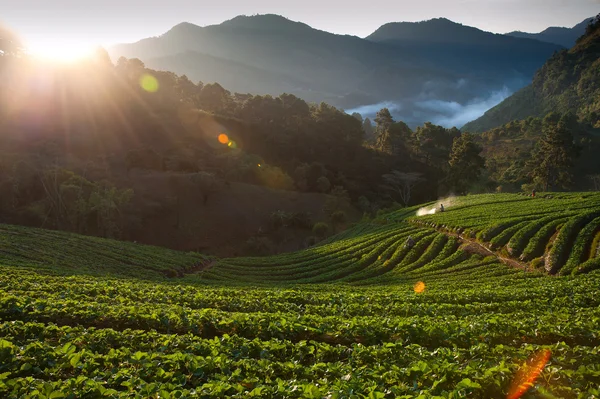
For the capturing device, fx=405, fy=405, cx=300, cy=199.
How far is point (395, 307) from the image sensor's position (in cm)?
1653

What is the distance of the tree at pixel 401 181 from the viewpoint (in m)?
99.3

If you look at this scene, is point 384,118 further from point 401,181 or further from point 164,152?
point 164,152

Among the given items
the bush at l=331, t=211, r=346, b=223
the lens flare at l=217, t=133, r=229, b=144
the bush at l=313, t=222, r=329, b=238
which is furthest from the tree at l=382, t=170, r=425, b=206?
the lens flare at l=217, t=133, r=229, b=144

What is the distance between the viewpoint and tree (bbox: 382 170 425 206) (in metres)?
99.3

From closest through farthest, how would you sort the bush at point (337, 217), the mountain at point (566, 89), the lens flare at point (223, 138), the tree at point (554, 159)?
the tree at point (554, 159), the bush at point (337, 217), the lens flare at point (223, 138), the mountain at point (566, 89)

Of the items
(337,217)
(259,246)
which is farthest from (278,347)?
(337,217)

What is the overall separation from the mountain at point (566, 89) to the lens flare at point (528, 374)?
5796 inches

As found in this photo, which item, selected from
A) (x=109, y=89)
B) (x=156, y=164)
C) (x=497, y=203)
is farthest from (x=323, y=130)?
(x=497, y=203)

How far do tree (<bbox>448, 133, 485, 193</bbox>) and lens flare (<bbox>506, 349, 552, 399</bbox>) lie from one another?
77165 millimetres

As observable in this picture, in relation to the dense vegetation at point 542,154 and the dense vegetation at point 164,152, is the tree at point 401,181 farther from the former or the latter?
the dense vegetation at point 542,154

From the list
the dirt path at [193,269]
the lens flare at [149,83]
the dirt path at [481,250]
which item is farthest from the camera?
the lens flare at [149,83]

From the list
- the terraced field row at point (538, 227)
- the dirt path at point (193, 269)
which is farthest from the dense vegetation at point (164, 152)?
the terraced field row at point (538, 227)

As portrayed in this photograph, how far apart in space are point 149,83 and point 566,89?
158257mm

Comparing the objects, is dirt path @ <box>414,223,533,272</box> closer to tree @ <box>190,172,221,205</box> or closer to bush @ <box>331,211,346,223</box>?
bush @ <box>331,211,346,223</box>
